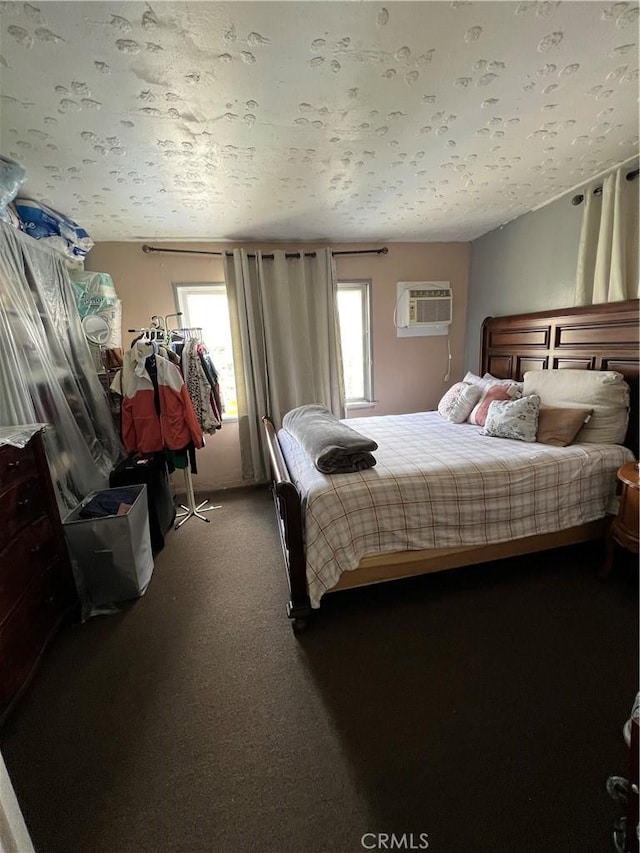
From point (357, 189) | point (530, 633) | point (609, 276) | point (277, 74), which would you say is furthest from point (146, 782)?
point (609, 276)

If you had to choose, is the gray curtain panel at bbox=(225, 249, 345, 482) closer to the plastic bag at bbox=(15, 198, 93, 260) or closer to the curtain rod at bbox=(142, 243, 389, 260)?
the curtain rod at bbox=(142, 243, 389, 260)

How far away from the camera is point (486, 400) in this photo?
2.71m

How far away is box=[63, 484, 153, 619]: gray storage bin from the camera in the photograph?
1851 mm

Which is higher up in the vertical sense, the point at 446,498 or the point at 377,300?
the point at 377,300

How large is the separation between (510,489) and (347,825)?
59.9 inches

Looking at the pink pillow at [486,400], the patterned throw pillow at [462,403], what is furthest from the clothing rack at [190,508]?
the pink pillow at [486,400]

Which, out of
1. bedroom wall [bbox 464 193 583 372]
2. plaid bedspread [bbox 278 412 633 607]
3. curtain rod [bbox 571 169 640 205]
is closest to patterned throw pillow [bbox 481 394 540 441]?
plaid bedspread [bbox 278 412 633 607]

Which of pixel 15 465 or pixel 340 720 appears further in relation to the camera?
pixel 15 465

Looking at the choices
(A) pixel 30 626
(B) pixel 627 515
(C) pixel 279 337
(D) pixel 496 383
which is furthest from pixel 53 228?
(B) pixel 627 515

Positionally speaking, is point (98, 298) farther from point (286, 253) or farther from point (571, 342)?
point (571, 342)

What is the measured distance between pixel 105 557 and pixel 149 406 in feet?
3.27

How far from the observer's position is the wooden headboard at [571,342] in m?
2.10

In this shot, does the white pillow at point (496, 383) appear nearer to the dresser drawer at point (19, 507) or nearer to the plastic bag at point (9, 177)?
the dresser drawer at point (19, 507)

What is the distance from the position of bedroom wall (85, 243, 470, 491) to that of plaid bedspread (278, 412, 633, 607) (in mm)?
1598
